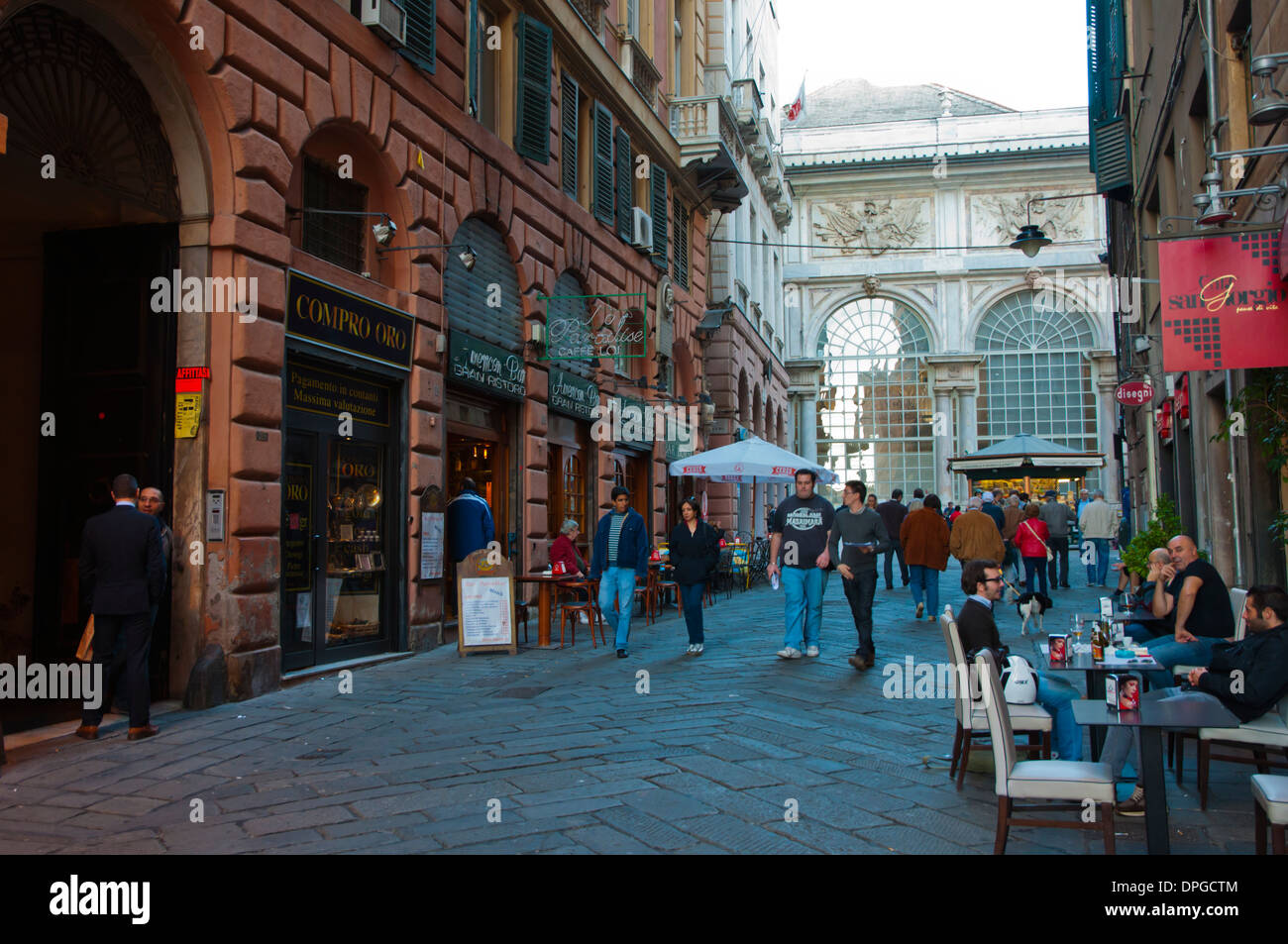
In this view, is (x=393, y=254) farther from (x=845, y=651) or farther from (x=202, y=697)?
(x=845, y=651)

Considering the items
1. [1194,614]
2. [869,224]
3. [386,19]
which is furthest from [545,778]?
[869,224]

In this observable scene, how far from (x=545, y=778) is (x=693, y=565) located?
18.0 ft

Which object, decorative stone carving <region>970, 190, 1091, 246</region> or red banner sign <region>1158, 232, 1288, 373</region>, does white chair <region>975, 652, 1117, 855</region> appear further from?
decorative stone carving <region>970, 190, 1091, 246</region>

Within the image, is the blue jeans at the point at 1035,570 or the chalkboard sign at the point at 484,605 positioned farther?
the blue jeans at the point at 1035,570

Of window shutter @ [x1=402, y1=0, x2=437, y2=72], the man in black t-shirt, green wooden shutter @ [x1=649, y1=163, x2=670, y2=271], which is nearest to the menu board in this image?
the man in black t-shirt

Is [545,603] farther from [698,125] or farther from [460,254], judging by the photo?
[698,125]

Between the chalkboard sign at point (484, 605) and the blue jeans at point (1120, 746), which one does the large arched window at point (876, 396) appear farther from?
the blue jeans at point (1120, 746)

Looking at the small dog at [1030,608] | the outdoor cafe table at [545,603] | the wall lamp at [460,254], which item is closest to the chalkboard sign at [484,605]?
the outdoor cafe table at [545,603]

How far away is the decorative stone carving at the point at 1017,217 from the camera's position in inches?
1592

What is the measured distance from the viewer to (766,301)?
33.2 m

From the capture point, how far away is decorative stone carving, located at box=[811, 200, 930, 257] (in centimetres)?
4203

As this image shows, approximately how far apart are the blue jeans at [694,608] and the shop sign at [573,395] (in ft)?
14.6

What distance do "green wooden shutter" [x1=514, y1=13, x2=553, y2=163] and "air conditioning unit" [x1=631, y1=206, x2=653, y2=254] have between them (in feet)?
13.6

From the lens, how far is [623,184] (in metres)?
17.6
